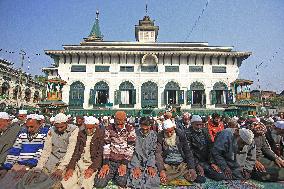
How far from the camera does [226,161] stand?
452 cm

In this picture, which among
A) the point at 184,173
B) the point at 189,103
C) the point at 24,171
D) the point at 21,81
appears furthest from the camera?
the point at 21,81

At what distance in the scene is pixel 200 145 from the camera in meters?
4.90

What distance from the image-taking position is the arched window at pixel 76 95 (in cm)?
2495

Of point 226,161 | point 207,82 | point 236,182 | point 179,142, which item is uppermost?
point 207,82

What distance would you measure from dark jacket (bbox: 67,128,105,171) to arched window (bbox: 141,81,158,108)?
20523mm

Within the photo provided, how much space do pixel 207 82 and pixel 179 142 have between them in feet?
73.1

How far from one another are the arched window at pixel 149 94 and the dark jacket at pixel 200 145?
1994 cm

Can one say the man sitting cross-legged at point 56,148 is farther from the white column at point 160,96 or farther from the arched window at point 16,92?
the arched window at point 16,92

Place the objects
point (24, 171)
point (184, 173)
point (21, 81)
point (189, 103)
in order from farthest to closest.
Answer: point (21, 81)
point (189, 103)
point (184, 173)
point (24, 171)

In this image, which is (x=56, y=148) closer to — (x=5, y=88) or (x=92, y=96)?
(x=92, y=96)

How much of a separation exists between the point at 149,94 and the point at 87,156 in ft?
69.1

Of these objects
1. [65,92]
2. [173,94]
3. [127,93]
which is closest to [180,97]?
[173,94]

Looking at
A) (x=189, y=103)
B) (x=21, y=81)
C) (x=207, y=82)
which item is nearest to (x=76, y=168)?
(x=189, y=103)

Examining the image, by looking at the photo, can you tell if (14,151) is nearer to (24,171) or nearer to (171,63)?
(24,171)
